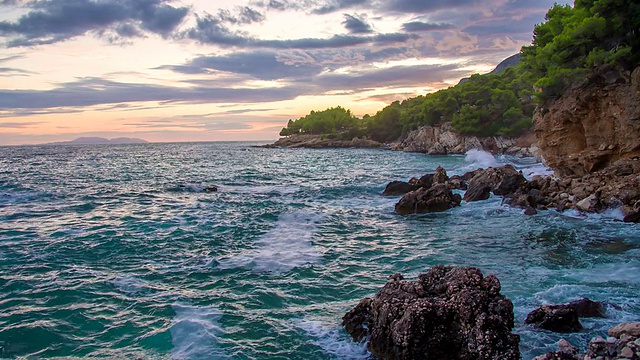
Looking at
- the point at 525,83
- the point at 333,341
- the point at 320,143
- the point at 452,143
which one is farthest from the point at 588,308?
the point at 320,143

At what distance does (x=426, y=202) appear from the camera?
80.1ft

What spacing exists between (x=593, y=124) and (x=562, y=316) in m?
21.0

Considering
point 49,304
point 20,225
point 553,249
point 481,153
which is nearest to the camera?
point 49,304

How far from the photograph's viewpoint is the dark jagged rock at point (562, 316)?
9.00 metres

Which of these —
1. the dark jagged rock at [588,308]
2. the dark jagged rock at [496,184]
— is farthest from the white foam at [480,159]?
the dark jagged rock at [588,308]

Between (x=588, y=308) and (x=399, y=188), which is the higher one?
(x=399, y=188)

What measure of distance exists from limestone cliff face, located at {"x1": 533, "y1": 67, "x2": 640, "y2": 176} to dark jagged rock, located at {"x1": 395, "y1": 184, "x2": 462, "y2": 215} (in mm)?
8396

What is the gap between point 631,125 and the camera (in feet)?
74.6

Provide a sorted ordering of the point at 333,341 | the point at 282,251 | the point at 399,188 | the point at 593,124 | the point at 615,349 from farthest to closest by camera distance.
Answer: the point at 399,188
the point at 593,124
the point at 282,251
the point at 333,341
the point at 615,349

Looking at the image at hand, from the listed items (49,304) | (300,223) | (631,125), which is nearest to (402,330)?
(49,304)

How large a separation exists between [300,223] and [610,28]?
20.7m

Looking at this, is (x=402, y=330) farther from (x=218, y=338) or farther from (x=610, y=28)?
(x=610, y=28)

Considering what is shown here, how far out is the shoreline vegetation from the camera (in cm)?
780

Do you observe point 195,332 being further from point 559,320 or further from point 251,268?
point 559,320
